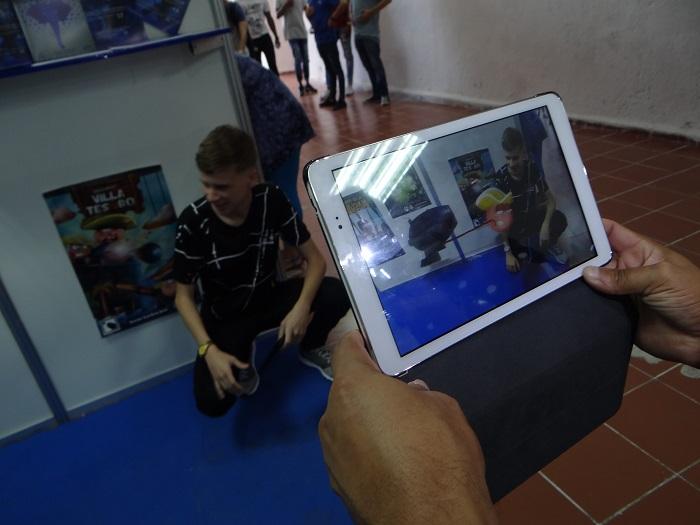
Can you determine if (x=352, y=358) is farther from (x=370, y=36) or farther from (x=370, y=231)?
(x=370, y=36)

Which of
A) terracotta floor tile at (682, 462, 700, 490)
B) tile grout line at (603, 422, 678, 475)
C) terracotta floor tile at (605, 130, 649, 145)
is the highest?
terracotta floor tile at (605, 130, 649, 145)

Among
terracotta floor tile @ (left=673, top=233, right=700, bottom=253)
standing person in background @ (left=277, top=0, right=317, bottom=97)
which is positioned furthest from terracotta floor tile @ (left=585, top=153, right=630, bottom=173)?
standing person in background @ (left=277, top=0, right=317, bottom=97)

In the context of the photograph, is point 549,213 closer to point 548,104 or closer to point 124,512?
point 548,104

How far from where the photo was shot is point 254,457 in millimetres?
1377

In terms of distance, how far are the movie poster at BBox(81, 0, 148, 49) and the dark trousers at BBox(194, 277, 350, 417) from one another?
793 millimetres

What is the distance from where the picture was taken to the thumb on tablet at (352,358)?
1.77ft

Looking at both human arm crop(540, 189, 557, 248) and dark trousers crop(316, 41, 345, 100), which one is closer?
human arm crop(540, 189, 557, 248)

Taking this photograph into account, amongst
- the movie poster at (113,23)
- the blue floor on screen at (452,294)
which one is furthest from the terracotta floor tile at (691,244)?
the movie poster at (113,23)

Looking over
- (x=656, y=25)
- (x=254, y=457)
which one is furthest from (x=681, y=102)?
(x=254, y=457)

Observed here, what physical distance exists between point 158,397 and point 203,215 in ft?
2.22

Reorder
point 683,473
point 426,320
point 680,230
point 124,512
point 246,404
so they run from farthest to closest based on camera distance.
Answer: point 680,230 → point 246,404 → point 124,512 → point 683,473 → point 426,320

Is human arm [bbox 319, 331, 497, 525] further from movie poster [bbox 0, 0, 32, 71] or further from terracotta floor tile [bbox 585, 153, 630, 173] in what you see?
terracotta floor tile [bbox 585, 153, 630, 173]

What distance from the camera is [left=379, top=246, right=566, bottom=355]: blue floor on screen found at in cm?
59

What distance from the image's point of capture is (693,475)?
1138 millimetres
